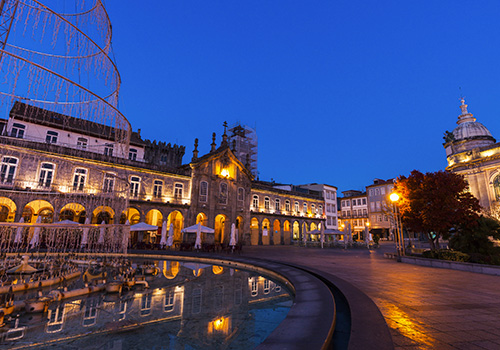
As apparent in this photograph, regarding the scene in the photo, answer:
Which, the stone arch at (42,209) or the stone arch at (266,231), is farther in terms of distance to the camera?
the stone arch at (266,231)

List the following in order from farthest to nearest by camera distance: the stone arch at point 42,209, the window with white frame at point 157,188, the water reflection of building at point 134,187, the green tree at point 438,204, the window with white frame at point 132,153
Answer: the window with white frame at point 132,153
the window with white frame at point 157,188
the stone arch at point 42,209
the water reflection of building at point 134,187
the green tree at point 438,204

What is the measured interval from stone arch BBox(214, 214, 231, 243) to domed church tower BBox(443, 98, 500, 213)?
28.3 m

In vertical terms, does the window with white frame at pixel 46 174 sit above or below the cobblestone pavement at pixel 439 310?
above

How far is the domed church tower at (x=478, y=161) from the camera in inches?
1173

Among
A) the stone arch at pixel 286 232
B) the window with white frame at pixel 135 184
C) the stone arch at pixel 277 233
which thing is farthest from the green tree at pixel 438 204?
the window with white frame at pixel 135 184

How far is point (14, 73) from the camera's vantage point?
5289mm

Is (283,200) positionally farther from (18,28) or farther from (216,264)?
(18,28)

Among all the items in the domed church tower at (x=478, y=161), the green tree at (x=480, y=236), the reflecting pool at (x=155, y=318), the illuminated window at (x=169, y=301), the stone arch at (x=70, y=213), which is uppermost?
the domed church tower at (x=478, y=161)

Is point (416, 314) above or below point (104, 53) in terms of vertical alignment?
below

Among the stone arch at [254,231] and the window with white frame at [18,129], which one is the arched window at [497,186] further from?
the window with white frame at [18,129]

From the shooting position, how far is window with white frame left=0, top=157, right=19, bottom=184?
2080cm

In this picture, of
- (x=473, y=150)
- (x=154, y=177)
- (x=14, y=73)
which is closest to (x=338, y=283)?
(x=14, y=73)

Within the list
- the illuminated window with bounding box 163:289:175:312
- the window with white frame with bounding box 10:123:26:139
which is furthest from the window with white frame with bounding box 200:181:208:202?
the illuminated window with bounding box 163:289:175:312

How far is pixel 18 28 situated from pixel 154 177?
23.8 meters
